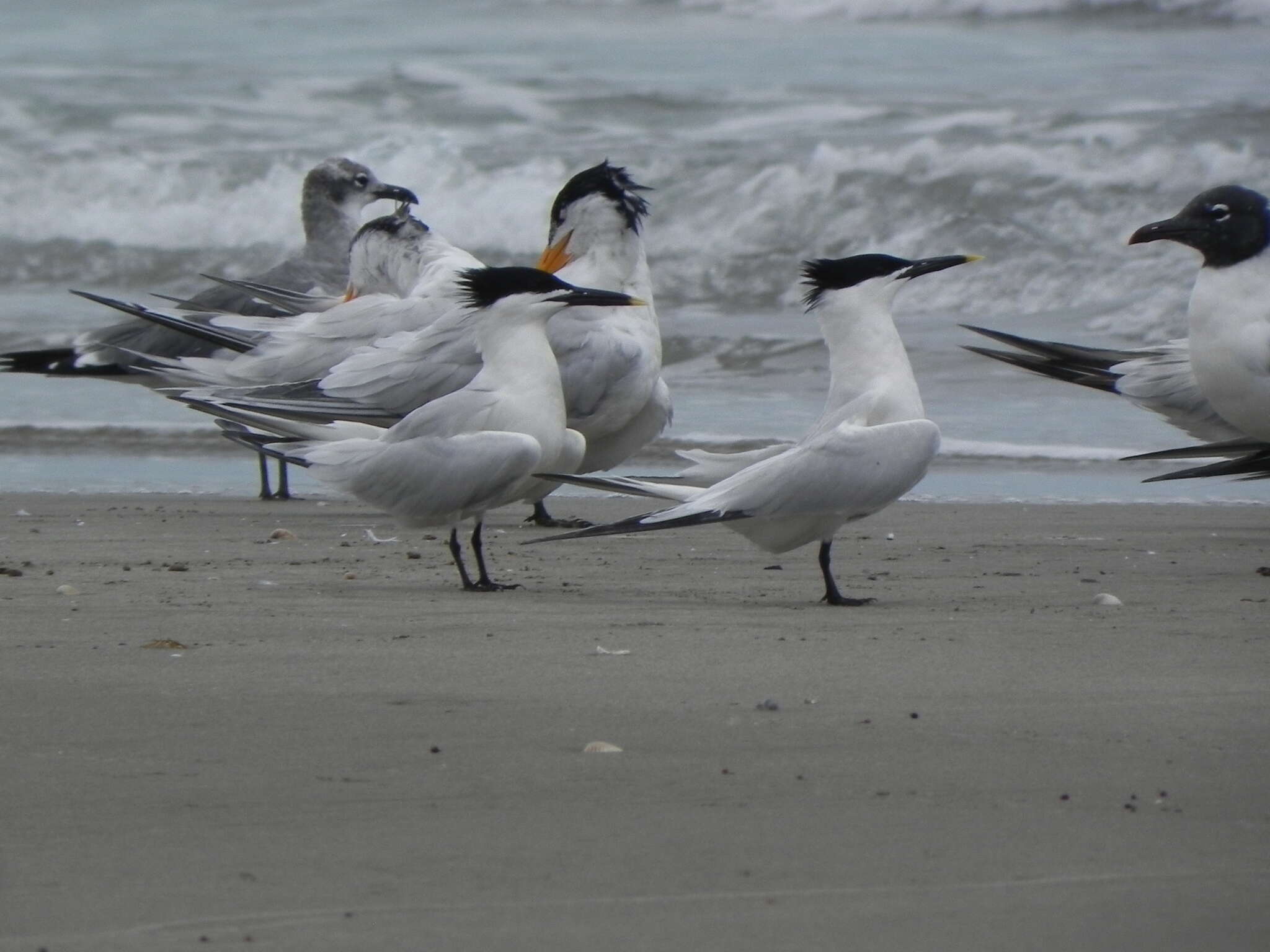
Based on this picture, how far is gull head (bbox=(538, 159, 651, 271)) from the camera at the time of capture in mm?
7172

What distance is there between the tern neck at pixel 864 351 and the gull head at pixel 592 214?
6.97 feet

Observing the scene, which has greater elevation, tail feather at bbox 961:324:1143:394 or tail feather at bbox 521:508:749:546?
tail feather at bbox 961:324:1143:394

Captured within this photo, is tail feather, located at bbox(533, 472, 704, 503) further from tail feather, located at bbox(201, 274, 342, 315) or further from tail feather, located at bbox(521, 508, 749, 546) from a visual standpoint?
tail feather, located at bbox(201, 274, 342, 315)

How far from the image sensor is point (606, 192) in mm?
7184

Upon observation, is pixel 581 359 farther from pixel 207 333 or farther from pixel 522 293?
pixel 207 333

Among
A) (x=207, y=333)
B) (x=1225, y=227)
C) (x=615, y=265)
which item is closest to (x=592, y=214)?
(x=615, y=265)

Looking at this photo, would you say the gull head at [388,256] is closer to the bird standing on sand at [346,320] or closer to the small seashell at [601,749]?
the bird standing on sand at [346,320]

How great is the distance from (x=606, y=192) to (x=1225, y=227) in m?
2.14

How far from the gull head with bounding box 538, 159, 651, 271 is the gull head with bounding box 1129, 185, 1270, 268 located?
1.83m

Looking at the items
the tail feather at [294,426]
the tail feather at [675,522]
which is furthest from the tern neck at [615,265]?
the tail feather at [675,522]

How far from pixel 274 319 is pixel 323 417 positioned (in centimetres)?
182

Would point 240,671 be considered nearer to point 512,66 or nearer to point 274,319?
point 274,319

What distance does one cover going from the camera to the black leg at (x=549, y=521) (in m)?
6.81

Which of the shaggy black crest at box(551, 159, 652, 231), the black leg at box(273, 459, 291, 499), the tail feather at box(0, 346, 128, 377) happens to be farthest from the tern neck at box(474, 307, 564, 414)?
the tail feather at box(0, 346, 128, 377)
